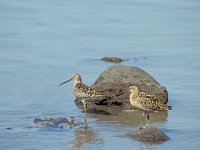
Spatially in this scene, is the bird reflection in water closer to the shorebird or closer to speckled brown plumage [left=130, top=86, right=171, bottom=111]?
speckled brown plumage [left=130, top=86, right=171, bottom=111]

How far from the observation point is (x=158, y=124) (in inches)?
567

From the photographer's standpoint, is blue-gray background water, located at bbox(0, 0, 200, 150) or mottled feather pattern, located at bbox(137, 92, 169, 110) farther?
mottled feather pattern, located at bbox(137, 92, 169, 110)

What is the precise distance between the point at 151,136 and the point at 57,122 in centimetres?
191

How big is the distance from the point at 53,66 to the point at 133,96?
418cm

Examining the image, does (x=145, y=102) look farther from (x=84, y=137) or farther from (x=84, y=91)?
(x=84, y=137)

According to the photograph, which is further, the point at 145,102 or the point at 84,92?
the point at 84,92

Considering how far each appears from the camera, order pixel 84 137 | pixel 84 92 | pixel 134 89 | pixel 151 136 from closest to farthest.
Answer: pixel 151 136
pixel 84 137
pixel 134 89
pixel 84 92

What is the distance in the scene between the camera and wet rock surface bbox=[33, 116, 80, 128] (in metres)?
13.9

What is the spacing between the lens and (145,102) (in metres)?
14.4

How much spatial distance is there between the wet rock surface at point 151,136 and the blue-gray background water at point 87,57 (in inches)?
5.4

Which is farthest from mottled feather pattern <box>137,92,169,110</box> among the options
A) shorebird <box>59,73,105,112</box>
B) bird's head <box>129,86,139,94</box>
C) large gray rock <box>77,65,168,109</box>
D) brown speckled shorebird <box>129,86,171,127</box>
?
shorebird <box>59,73,105,112</box>

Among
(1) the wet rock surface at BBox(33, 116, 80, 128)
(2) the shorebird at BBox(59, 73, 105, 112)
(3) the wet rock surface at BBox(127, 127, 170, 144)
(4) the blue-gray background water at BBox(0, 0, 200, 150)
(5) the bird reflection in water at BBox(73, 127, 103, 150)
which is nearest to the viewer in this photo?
(5) the bird reflection in water at BBox(73, 127, 103, 150)

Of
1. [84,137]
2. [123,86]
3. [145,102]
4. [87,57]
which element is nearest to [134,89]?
[145,102]

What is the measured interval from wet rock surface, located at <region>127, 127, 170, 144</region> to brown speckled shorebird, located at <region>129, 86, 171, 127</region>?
3.80ft
